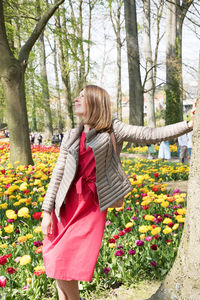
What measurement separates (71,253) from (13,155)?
503cm

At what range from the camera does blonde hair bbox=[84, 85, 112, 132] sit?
1.65m

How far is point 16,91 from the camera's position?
5961 millimetres

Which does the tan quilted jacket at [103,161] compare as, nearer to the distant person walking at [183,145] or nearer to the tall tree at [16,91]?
the tall tree at [16,91]

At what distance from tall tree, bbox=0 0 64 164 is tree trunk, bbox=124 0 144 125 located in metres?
5.35

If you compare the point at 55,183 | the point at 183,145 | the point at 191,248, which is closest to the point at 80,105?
the point at 55,183

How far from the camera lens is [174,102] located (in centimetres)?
1321

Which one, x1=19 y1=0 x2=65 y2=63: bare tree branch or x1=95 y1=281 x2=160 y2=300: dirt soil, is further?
x1=19 y1=0 x2=65 y2=63: bare tree branch

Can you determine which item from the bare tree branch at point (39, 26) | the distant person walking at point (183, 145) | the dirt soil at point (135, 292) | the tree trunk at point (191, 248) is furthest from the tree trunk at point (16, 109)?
the tree trunk at point (191, 248)

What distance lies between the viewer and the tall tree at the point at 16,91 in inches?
229

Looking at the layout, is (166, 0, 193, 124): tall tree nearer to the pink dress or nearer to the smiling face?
the smiling face

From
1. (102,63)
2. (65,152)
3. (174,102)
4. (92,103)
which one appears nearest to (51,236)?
(65,152)

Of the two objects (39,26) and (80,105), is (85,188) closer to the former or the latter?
(80,105)

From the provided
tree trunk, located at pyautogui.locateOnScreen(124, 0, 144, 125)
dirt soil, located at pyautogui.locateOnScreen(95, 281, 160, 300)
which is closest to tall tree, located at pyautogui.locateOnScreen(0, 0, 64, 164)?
dirt soil, located at pyautogui.locateOnScreen(95, 281, 160, 300)

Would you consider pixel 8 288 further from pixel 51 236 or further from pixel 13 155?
pixel 13 155
